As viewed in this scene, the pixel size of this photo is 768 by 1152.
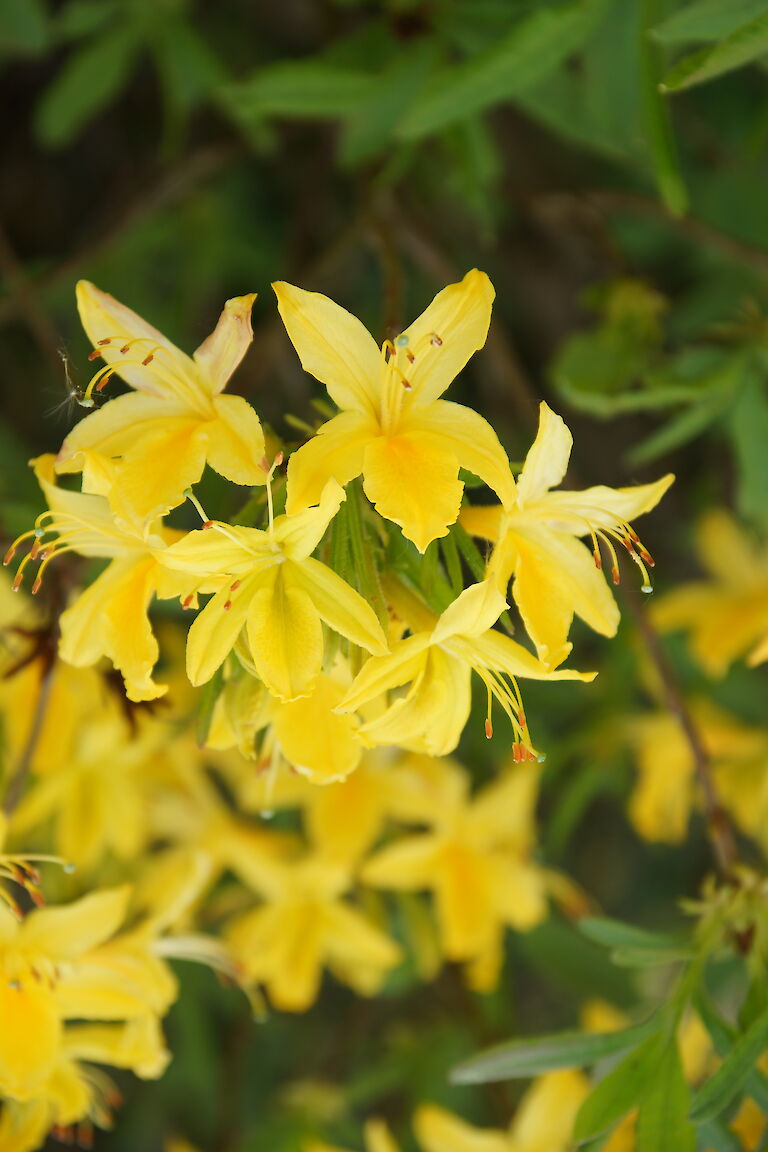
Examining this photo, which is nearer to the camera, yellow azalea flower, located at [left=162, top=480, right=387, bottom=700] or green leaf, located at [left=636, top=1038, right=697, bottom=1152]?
yellow azalea flower, located at [left=162, top=480, right=387, bottom=700]

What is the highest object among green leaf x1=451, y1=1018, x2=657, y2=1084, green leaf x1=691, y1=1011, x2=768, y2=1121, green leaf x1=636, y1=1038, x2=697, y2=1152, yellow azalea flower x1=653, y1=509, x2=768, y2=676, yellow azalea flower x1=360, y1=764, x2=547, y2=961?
green leaf x1=691, y1=1011, x2=768, y2=1121

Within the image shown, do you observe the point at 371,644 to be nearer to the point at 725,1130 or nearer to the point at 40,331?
the point at 725,1130

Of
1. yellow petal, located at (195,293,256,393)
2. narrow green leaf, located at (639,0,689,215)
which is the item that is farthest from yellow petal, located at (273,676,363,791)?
narrow green leaf, located at (639,0,689,215)

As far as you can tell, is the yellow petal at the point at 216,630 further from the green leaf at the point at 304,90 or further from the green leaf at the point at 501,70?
the green leaf at the point at 304,90

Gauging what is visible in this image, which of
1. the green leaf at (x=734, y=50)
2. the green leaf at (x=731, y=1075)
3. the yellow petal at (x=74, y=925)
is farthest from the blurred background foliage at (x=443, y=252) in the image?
the green leaf at (x=731, y=1075)

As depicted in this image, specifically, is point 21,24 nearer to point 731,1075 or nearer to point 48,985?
point 48,985

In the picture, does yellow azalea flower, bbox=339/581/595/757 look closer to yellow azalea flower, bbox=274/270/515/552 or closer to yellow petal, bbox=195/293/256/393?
yellow azalea flower, bbox=274/270/515/552
